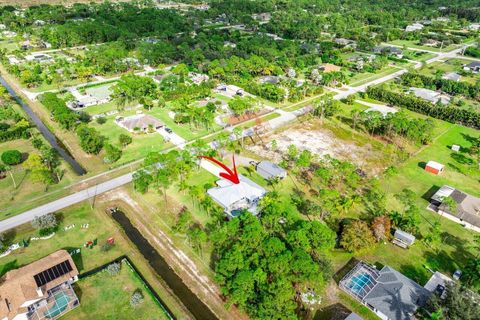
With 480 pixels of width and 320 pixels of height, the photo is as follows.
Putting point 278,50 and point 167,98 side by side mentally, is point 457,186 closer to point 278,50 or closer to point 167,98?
point 167,98

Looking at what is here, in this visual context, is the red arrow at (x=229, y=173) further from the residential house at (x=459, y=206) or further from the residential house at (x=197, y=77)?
the residential house at (x=197, y=77)

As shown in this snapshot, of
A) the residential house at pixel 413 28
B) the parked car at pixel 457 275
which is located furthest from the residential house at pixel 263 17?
the parked car at pixel 457 275

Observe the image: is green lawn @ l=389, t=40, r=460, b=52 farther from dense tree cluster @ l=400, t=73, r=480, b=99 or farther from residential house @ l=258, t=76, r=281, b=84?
residential house @ l=258, t=76, r=281, b=84

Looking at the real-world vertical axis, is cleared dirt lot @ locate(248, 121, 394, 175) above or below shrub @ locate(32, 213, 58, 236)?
below

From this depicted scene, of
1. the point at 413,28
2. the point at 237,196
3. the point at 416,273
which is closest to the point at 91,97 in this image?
the point at 237,196

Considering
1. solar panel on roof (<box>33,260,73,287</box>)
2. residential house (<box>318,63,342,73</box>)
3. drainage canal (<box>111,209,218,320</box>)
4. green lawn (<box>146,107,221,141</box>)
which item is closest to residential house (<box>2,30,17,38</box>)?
green lawn (<box>146,107,221,141</box>)

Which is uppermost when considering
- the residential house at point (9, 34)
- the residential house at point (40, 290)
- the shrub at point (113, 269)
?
the residential house at point (40, 290)
